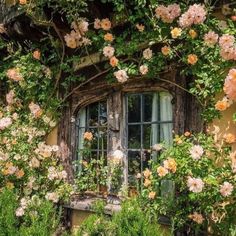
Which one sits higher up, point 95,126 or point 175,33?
point 175,33

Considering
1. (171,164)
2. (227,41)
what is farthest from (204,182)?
(227,41)

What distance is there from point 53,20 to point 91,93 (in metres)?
1.15

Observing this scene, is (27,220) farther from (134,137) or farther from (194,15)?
(194,15)

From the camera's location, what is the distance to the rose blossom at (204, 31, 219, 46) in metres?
4.45

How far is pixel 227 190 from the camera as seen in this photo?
3975 mm

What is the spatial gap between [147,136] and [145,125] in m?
0.15

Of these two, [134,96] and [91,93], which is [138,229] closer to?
[134,96]

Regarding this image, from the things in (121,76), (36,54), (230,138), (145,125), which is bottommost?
(230,138)

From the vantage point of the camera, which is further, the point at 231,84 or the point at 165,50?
the point at 165,50

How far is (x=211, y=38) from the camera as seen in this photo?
4.46 meters

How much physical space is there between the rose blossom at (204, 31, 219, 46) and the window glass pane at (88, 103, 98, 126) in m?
2.22

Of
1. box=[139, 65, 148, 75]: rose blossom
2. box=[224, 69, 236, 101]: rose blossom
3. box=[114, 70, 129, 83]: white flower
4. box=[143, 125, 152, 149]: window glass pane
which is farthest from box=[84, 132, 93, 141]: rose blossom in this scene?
box=[224, 69, 236, 101]: rose blossom

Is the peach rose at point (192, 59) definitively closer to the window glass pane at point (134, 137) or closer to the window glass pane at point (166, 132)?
the window glass pane at point (166, 132)

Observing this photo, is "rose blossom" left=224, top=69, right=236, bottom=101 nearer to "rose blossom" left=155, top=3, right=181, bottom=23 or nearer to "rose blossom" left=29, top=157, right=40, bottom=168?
"rose blossom" left=155, top=3, right=181, bottom=23
